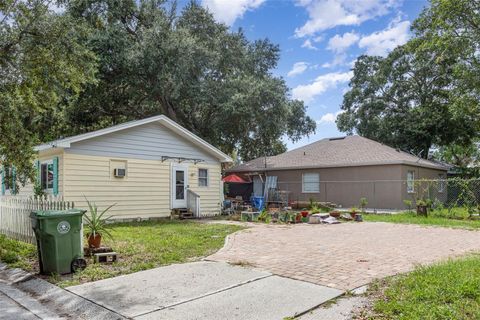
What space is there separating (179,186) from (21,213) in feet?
24.6

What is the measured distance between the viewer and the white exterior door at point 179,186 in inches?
619

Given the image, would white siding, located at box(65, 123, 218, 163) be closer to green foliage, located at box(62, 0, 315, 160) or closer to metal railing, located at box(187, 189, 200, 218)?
metal railing, located at box(187, 189, 200, 218)

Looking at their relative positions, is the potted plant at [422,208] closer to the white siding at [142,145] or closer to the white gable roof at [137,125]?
the white gable roof at [137,125]

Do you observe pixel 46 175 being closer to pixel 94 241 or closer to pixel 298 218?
pixel 94 241

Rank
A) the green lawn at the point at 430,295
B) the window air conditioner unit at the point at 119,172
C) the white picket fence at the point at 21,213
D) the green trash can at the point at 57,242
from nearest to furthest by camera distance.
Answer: the green lawn at the point at 430,295
the green trash can at the point at 57,242
the white picket fence at the point at 21,213
the window air conditioner unit at the point at 119,172

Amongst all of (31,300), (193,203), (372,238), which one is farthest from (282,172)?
(31,300)

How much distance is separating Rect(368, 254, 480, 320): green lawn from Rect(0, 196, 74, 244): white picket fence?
579 centimetres

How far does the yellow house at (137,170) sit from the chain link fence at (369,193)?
6460 mm

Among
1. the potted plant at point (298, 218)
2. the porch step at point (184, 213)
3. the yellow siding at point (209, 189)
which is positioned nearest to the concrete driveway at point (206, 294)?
the potted plant at point (298, 218)

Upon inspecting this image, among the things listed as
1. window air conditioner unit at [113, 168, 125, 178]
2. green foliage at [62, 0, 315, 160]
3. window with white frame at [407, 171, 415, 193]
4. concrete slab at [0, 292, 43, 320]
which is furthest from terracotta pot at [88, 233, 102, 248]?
window with white frame at [407, 171, 415, 193]

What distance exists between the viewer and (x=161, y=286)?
17.1 feet

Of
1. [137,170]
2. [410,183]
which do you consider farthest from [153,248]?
[410,183]

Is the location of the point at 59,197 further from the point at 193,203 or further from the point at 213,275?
the point at 213,275

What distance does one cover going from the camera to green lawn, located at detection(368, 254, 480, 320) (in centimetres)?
388
